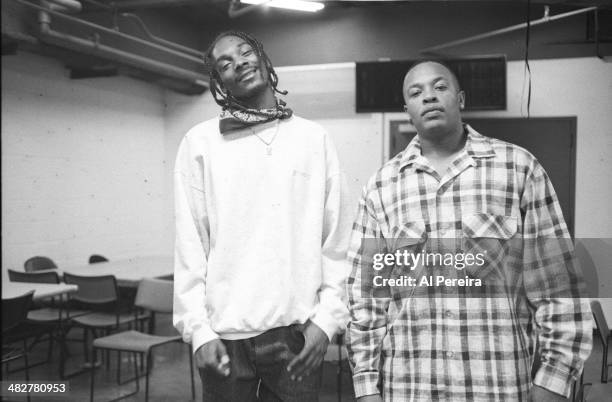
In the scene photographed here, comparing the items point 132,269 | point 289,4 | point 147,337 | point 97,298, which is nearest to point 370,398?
point 289,4

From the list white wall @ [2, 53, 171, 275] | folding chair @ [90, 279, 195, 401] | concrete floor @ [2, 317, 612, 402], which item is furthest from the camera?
white wall @ [2, 53, 171, 275]

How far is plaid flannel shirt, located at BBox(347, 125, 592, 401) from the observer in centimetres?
138

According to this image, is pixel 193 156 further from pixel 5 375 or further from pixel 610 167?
pixel 5 375

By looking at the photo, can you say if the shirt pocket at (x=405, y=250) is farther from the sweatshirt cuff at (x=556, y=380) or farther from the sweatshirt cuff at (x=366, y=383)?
the sweatshirt cuff at (x=556, y=380)

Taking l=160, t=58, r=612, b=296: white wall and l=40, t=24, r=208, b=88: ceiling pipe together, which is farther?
l=40, t=24, r=208, b=88: ceiling pipe

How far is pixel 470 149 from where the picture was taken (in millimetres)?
1507

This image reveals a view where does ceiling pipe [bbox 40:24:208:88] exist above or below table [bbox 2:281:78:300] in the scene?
above

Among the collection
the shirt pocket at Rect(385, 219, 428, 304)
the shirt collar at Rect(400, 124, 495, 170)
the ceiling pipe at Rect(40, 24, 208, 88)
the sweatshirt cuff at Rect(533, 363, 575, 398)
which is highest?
the ceiling pipe at Rect(40, 24, 208, 88)

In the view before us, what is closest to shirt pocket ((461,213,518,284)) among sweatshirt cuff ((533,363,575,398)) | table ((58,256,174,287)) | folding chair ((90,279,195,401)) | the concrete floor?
sweatshirt cuff ((533,363,575,398))

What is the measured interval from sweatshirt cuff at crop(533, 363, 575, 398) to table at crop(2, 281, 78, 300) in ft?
10.3

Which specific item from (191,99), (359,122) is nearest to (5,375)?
(191,99)

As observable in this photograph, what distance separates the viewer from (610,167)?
7.07 feet

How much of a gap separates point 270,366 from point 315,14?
2.57 meters

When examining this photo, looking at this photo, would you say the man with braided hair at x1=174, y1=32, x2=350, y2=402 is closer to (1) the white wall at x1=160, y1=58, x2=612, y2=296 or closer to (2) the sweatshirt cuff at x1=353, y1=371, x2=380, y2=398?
(2) the sweatshirt cuff at x1=353, y1=371, x2=380, y2=398
